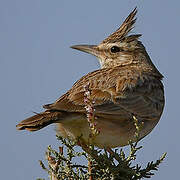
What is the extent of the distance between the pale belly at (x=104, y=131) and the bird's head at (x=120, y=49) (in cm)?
209

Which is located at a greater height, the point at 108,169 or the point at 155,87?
the point at 155,87

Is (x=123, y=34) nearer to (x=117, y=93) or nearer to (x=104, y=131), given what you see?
(x=117, y=93)

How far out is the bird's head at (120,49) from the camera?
293 inches

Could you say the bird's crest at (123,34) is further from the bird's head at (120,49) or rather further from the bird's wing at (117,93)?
the bird's wing at (117,93)

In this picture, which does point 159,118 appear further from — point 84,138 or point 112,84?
point 84,138

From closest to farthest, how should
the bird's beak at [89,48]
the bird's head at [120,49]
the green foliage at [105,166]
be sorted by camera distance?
the green foliage at [105,166], the bird's beak at [89,48], the bird's head at [120,49]

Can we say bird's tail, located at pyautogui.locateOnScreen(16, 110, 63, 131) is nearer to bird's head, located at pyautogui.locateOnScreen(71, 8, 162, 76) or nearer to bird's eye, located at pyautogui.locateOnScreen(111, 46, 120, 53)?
bird's head, located at pyautogui.locateOnScreen(71, 8, 162, 76)

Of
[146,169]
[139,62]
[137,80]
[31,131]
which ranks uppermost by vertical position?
[139,62]

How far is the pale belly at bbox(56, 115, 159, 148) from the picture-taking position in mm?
5090

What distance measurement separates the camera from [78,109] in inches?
193

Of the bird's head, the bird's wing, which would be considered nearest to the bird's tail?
the bird's wing

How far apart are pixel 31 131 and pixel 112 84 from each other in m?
1.81

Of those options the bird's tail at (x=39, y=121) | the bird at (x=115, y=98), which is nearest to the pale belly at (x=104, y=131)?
the bird at (x=115, y=98)

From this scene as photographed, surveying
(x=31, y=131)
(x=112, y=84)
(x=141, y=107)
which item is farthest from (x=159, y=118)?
(x=31, y=131)
